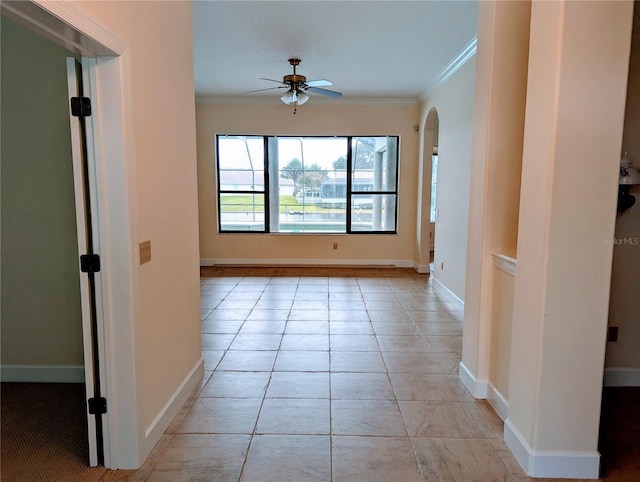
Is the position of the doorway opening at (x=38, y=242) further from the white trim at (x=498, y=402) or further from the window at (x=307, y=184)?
the window at (x=307, y=184)

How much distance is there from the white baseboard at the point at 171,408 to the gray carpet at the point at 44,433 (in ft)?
0.74

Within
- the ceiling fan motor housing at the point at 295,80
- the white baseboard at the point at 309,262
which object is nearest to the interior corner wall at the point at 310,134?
the white baseboard at the point at 309,262

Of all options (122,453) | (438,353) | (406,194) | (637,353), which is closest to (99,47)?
(122,453)

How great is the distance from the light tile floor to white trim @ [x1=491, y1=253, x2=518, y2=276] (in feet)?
2.89

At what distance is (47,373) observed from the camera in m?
2.77

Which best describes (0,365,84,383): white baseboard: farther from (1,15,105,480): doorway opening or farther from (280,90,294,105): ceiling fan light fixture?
(280,90,294,105): ceiling fan light fixture

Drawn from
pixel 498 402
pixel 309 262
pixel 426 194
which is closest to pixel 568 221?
pixel 498 402

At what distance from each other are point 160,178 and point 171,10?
999 millimetres

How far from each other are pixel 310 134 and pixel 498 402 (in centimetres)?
544

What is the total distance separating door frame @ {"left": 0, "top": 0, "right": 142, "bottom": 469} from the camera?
5.49 ft

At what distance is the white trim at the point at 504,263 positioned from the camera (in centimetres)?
219

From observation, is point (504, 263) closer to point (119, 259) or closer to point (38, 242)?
point (119, 259)

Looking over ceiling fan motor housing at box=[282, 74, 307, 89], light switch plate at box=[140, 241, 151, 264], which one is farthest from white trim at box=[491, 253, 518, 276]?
ceiling fan motor housing at box=[282, 74, 307, 89]

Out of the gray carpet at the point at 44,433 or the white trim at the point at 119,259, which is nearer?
the white trim at the point at 119,259
